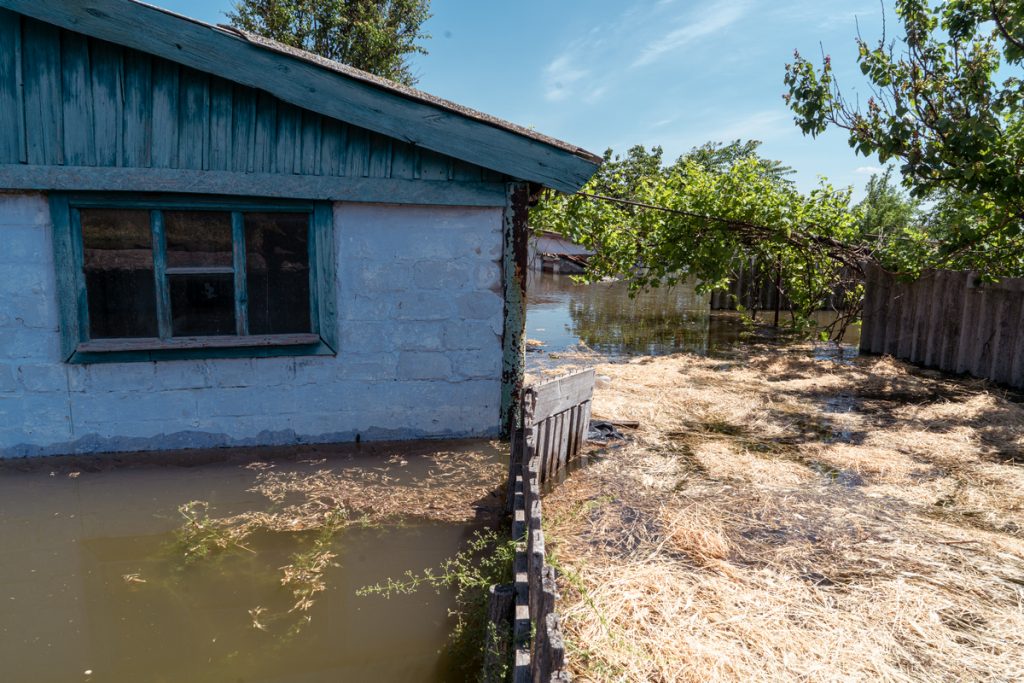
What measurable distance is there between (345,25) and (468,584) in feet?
91.5

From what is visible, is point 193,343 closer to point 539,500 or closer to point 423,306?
point 423,306

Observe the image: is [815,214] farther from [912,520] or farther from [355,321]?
[355,321]

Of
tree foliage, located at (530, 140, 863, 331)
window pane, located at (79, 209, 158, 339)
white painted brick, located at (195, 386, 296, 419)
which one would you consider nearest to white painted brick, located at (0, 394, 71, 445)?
window pane, located at (79, 209, 158, 339)

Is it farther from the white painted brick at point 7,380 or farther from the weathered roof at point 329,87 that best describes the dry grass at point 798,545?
the white painted brick at point 7,380

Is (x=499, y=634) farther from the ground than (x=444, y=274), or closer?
closer

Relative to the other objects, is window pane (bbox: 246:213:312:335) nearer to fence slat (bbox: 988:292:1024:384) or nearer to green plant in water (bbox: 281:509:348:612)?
green plant in water (bbox: 281:509:348:612)

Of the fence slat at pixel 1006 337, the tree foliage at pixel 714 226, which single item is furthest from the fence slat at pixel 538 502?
the fence slat at pixel 1006 337

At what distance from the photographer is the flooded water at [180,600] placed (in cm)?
321

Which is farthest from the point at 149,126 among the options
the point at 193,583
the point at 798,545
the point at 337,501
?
the point at 798,545

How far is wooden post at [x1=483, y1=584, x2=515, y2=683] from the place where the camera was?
289 centimetres

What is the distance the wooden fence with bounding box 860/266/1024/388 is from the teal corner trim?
770cm

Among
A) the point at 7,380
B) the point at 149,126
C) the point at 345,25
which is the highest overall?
the point at 345,25

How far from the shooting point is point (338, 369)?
20.1 ft

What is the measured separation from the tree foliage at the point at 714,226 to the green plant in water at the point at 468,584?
7.69 metres
